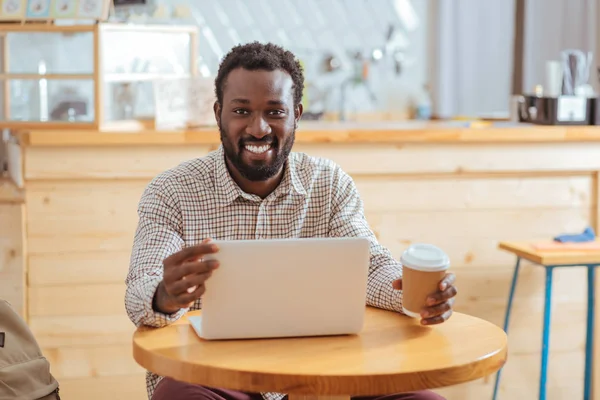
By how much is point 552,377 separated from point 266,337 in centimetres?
191

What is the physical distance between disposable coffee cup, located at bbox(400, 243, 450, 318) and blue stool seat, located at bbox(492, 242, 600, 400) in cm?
115

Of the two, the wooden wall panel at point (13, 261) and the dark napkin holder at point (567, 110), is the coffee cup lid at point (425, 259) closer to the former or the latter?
the wooden wall panel at point (13, 261)

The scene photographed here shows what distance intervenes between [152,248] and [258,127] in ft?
1.09

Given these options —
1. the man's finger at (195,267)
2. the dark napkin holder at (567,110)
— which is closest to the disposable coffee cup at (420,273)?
the man's finger at (195,267)

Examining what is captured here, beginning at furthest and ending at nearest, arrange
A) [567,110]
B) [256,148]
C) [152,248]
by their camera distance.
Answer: [567,110] → [256,148] → [152,248]

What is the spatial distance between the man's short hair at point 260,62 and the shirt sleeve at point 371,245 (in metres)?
0.23

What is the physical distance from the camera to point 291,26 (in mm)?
5504

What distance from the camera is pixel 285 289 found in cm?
143

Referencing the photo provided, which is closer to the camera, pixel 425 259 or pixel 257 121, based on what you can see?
pixel 425 259

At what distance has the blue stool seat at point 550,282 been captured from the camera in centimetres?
261

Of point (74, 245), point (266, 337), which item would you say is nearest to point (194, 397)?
point (266, 337)

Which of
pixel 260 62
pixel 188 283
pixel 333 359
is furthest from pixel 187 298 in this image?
pixel 260 62

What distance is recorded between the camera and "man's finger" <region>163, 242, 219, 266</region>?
1.36 meters

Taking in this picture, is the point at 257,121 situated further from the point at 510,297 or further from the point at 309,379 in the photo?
the point at 510,297
